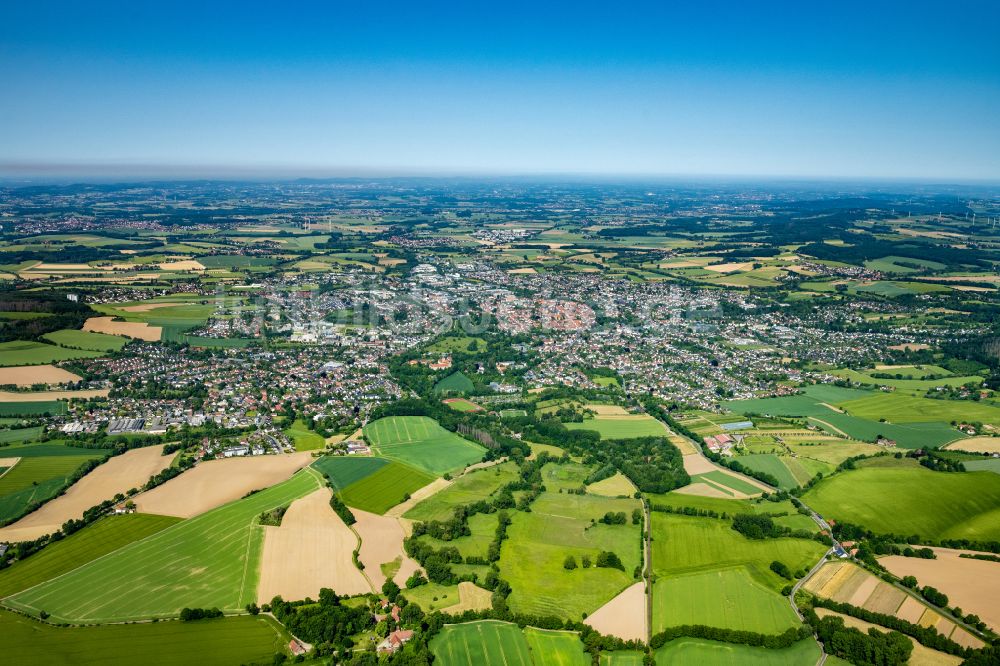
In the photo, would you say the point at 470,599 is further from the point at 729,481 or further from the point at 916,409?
the point at 916,409

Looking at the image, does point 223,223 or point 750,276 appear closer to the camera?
point 750,276

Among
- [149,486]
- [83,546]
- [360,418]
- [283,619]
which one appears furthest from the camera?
[360,418]

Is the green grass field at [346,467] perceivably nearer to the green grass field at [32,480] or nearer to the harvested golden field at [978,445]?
the green grass field at [32,480]

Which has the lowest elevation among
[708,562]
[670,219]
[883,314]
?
[708,562]

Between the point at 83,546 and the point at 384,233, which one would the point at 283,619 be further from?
the point at 384,233

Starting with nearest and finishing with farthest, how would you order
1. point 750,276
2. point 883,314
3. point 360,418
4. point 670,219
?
point 360,418, point 883,314, point 750,276, point 670,219

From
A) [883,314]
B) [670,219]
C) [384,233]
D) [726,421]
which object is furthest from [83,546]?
[670,219]

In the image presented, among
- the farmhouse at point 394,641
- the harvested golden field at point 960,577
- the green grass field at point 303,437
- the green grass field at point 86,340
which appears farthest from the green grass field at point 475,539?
the green grass field at point 86,340
